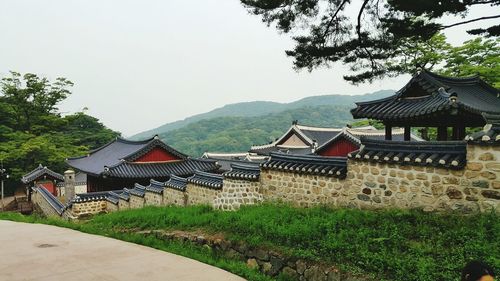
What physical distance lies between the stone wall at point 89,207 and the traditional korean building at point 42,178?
12.0 m

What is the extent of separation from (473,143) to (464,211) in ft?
4.31

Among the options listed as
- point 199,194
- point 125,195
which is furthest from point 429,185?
point 125,195

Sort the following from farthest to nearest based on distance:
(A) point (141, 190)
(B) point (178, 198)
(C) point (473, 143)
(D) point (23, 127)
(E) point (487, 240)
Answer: (D) point (23, 127) → (A) point (141, 190) → (B) point (178, 198) → (C) point (473, 143) → (E) point (487, 240)

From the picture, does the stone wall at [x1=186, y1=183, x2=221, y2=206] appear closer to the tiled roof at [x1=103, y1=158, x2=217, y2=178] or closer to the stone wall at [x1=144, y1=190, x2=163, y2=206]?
the stone wall at [x1=144, y1=190, x2=163, y2=206]

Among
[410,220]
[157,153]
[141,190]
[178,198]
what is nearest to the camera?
[410,220]

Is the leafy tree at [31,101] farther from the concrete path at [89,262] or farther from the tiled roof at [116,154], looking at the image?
the concrete path at [89,262]

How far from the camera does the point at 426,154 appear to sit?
24.5ft

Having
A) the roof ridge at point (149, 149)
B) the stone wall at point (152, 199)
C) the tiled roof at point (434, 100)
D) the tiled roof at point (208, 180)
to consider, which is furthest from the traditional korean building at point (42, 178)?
the tiled roof at point (434, 100)

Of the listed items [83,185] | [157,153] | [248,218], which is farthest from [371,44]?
[83,185]

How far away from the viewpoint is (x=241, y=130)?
13188 cm

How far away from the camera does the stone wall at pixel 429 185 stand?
6.48m

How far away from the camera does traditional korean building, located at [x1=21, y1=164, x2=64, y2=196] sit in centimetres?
2878

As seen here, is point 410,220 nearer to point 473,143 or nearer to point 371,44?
point 473,143

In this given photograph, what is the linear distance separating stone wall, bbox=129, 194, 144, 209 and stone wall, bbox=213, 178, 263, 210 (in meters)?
6.81
